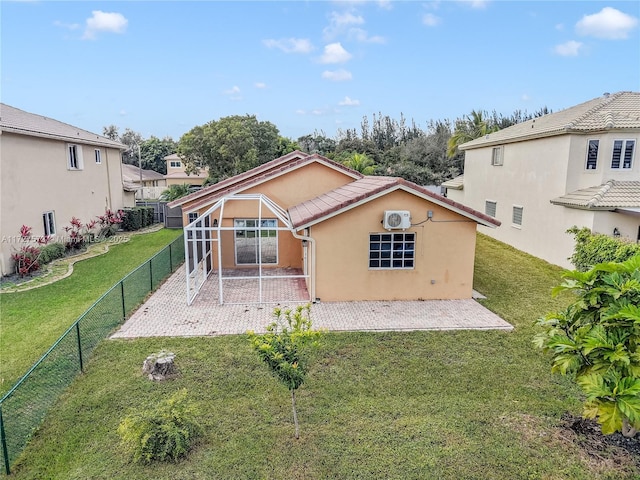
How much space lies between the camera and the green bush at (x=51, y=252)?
64.4 feet

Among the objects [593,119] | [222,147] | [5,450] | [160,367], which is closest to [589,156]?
[593,119]

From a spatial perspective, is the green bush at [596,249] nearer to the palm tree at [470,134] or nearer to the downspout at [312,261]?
the downspout at [312,261]

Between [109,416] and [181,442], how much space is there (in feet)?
6.80

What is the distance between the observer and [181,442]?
21.9 feet

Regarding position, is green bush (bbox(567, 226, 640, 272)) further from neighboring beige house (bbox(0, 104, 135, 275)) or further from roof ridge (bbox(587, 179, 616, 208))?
neighboring beige house (bbox(0, 104, 135, 275))

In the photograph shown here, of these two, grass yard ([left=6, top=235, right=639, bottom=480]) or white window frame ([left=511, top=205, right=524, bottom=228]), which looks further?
white window frame ([left=511, top=205, right=524, bottom=228])

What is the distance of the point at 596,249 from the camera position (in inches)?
617

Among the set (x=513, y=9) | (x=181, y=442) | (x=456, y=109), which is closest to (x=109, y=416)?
(x=181, y=442)

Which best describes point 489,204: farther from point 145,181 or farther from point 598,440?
point 145,181

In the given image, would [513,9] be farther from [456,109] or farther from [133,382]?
[456,109]

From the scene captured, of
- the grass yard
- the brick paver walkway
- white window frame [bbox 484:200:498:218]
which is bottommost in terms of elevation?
the grass yard

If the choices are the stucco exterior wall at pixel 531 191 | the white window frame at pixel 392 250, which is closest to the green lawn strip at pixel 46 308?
the white window frame at pixel 392 250

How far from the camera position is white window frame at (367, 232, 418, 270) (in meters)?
14.5

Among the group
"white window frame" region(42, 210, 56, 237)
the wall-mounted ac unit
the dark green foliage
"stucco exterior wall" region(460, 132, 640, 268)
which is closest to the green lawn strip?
"white window frame" region(42, 210, 56, 237)
